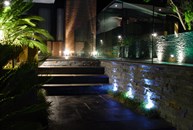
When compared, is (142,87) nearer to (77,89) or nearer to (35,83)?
(77,89)

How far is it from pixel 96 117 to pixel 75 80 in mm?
2843

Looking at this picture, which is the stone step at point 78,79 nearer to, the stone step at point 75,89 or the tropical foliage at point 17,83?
the stone step at point 75,89

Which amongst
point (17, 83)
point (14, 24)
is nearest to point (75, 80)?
point (14, 24)

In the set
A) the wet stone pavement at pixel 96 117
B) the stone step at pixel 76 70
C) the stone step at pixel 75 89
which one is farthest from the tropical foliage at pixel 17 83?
the stone step at pixel 76 70

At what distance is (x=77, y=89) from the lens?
274 inches

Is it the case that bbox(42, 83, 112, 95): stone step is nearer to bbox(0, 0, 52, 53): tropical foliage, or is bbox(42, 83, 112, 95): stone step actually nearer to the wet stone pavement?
the wet stone pavement

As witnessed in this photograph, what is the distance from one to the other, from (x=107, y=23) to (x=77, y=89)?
4.00 meters

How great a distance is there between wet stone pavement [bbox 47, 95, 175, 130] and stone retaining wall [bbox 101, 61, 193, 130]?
0.96 feet

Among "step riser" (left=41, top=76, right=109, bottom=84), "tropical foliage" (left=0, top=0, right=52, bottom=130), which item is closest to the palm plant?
"tropical foliage" (left=0, top=0, right=52, bottom=130)

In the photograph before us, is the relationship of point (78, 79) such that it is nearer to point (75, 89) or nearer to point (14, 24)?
point (75, 89)

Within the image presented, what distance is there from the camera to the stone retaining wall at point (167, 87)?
153 inches

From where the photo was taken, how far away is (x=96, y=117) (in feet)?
15.4

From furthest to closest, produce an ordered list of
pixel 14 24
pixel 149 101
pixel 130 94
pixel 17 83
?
pixel 130 94, pixel 149 101, pixel 14 24, pixel 17 83

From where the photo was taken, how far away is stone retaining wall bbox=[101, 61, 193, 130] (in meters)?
3.89
